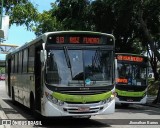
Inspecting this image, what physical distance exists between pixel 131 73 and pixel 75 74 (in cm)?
1119

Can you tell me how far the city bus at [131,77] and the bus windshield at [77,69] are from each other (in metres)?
10.1

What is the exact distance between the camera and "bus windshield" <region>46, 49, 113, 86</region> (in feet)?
47.6

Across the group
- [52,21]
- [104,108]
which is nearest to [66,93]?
[104,108]

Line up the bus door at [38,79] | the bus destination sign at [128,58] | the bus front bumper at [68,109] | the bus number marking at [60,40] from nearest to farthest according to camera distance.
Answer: the bus front bumper at [68,109]
the bus number marking at [60,40]
the bus door at [38,79]
the bus destination sign at [128,58]

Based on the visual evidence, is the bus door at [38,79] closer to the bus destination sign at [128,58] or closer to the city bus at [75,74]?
the city bus at [75,74]

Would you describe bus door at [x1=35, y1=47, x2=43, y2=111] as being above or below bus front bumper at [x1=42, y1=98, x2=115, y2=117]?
above

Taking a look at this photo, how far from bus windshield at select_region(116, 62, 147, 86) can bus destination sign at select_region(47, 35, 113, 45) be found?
987 cm

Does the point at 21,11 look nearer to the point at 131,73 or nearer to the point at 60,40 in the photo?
the point at 60,40

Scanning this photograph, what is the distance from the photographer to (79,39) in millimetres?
15195

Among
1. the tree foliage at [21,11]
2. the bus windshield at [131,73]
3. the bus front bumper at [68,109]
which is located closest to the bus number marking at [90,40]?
the bus front bumper at [68,109]

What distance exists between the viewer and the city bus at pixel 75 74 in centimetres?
1441

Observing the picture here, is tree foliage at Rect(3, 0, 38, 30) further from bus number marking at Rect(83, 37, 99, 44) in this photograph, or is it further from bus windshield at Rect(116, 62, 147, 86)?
bus windshield at Rect(116, 62, 147, 86)

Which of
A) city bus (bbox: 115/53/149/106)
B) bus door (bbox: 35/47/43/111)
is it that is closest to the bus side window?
bus door (bbox: 35/47/43/111)

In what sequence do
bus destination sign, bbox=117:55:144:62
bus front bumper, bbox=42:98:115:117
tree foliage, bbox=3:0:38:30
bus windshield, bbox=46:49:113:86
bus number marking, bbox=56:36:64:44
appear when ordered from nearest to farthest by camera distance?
bus front bumper, bbox=42:98:115:117
bus windshield, bbox=46:49:113:86
bus number marking, bbox=56:36:64:44
tree foliage, bbox=3:0:38:30
bus destination sign, bbox=117:55:144:62
